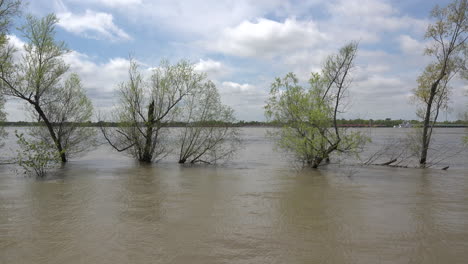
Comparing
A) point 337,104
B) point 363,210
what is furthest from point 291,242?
point 337,104

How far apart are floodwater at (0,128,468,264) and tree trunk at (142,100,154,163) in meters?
5.80

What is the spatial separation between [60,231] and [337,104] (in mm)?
15469

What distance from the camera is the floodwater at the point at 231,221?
18.7ft

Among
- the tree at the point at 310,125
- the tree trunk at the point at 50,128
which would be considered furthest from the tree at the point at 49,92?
the tree at the point at 310,125

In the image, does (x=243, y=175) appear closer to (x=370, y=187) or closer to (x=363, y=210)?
(x=370, y=187)

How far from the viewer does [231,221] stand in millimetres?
7688

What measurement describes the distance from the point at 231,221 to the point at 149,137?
13.0 m

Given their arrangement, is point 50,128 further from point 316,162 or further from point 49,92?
point 316,162

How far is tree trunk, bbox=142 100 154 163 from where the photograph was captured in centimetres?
1905

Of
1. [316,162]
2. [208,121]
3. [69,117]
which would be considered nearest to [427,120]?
[316,162]

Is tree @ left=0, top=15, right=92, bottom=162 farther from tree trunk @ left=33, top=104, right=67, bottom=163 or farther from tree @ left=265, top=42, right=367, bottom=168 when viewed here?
tree @ left=265, top=42, right=367, bottom=168

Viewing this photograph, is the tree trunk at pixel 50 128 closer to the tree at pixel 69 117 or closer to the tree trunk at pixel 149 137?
the tree at pixel 69 117

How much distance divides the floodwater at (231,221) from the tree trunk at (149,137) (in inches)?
228

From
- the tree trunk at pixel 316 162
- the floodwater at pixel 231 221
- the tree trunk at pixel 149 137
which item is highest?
the tree trunk at pixel 149 137
